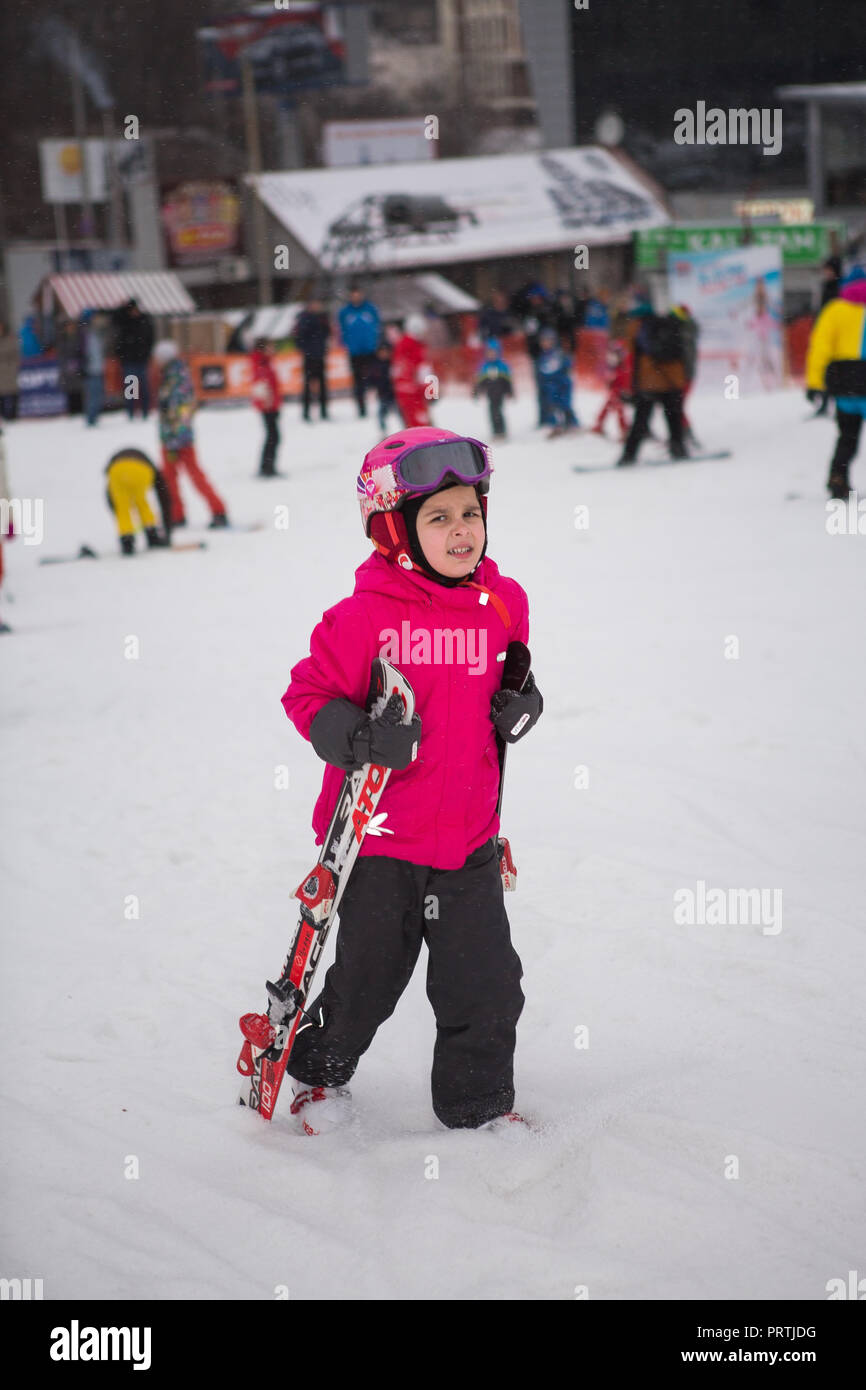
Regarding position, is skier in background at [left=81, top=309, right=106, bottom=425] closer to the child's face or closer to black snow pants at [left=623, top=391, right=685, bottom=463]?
black snow pants at [left=623, top=391, right=685, bottom=463]

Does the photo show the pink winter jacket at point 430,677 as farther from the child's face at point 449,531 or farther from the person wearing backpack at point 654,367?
the person wearing backpack at point 654,367

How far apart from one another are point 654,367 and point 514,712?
10.6 meters

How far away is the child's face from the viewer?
8.55ft

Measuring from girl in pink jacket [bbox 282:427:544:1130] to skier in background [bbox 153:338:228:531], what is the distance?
882 centimetres

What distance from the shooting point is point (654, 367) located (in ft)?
41.5

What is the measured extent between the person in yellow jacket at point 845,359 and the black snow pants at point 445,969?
7.76 metres

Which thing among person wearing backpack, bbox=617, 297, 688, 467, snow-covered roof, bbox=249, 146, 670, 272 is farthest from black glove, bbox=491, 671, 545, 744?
snow-covered roof, bbox=249, 146, 670, 272

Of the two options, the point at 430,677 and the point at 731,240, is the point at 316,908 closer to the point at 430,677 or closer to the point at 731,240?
the point at 430,677

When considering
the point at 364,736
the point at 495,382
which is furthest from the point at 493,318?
the point at 364,736

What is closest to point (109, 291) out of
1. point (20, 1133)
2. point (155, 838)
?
point (155, 838)

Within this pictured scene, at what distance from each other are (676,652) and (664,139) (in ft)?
105

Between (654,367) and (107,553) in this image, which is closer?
(107,553)
